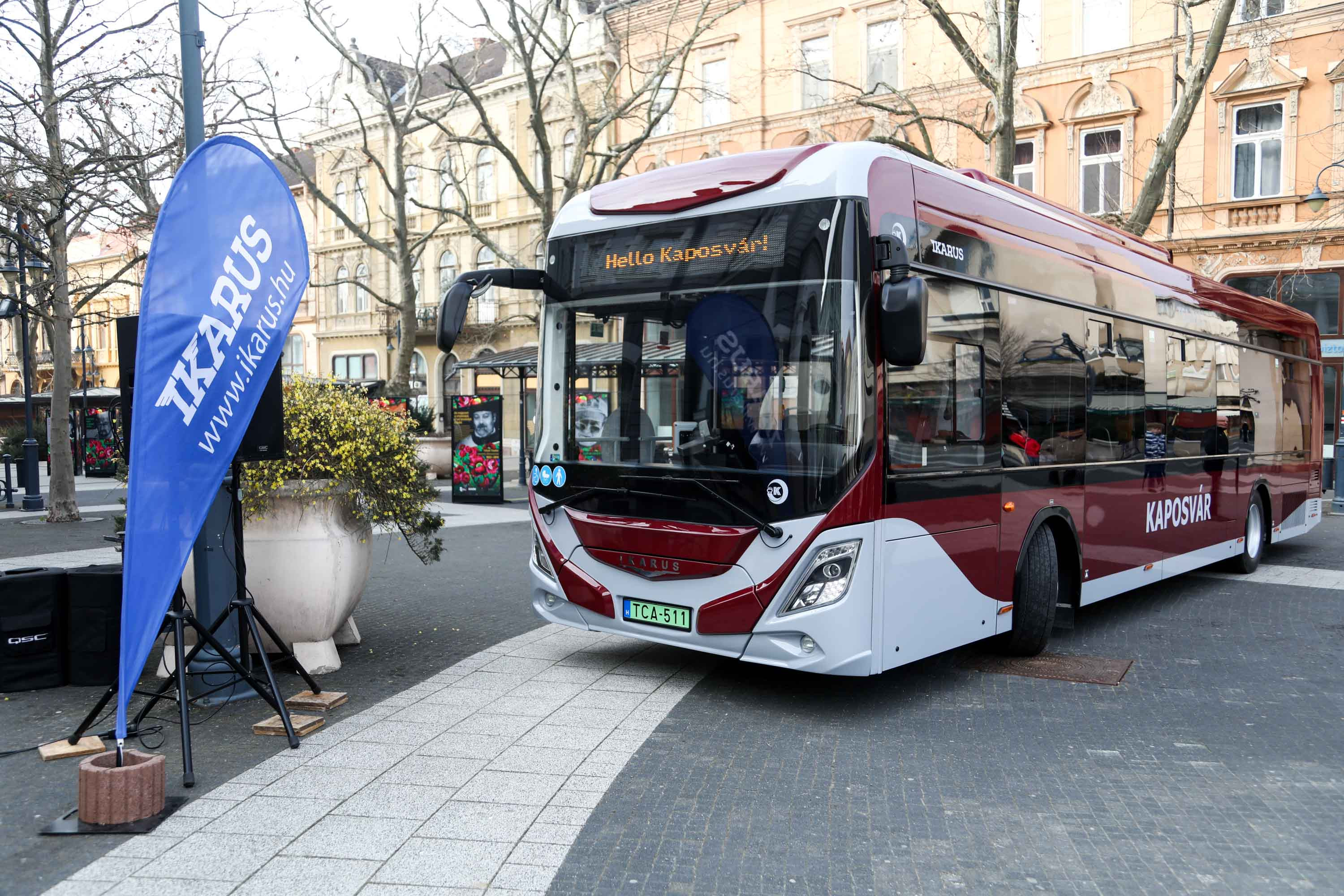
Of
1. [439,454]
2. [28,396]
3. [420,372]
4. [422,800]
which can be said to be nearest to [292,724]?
[422,800]

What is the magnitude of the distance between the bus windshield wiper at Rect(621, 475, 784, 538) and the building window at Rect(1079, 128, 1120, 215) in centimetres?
2258

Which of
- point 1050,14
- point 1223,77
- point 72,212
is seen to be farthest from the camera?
point 1050,14

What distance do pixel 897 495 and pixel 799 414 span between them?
0.70 metres

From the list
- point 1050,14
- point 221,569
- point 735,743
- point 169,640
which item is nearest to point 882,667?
point 735,743

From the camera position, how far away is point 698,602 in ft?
19.4

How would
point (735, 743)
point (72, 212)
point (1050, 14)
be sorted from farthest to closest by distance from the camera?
point (1050, 14)
point (72, 212)
point (735, 743)

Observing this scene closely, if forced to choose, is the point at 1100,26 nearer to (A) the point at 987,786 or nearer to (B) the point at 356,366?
(A) the point at 987,786

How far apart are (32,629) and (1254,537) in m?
11.2

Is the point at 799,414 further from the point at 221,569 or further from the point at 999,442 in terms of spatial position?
the point at 221,569

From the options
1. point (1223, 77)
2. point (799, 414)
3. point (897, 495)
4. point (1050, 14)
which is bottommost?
point (897, 495)

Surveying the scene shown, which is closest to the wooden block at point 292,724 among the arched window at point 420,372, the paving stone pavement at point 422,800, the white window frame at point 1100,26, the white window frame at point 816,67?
the paving stone pavement at point 422,800

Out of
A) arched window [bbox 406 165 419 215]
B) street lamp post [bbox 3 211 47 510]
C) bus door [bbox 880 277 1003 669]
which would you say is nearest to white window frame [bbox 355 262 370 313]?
arched window [bbox 406 165 419 215]

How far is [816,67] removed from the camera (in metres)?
30.4

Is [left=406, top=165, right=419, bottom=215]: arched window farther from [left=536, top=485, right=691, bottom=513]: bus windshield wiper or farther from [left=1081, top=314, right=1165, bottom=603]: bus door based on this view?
[left=536, top=485, right=691, bottom=513]: bus windshield wiper
